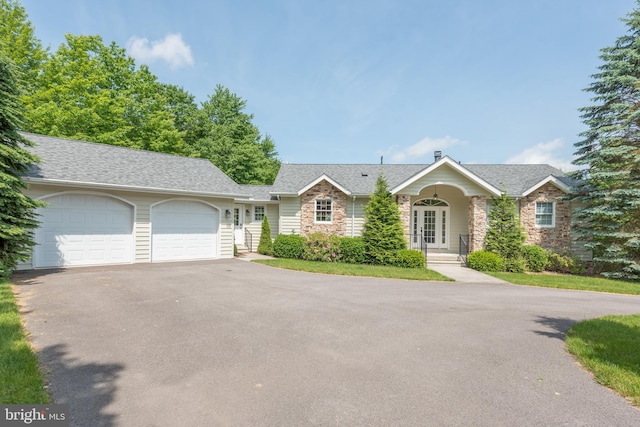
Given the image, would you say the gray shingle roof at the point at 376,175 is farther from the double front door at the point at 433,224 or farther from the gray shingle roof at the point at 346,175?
the double front door at the point at 433,224

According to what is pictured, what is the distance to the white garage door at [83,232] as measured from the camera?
10.6 metres

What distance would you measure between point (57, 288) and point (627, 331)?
1257 centimetres

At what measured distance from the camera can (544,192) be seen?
15586mm

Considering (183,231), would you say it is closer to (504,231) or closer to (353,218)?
(353,218)

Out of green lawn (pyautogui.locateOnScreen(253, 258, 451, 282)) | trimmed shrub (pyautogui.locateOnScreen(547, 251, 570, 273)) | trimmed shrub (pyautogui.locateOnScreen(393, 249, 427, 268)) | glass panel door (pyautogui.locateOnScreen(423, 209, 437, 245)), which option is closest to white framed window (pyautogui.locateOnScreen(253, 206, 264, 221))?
green lawn (pyautogui.locateOnScreen(253, 258, 451, 282))

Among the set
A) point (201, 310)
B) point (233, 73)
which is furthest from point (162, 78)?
point (201, 310)

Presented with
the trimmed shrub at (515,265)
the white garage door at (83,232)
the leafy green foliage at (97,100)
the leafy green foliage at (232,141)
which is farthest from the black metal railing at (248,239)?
the trimmed shrub at (515,265)

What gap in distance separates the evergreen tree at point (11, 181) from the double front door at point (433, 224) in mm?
16472

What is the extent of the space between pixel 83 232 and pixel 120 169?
299cm

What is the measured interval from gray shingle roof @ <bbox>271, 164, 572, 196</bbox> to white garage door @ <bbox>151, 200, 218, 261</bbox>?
4.49 metres

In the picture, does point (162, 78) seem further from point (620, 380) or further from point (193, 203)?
point (620, 380)

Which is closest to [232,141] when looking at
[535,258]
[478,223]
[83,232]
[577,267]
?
[83,232]

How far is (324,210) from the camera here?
17.0m

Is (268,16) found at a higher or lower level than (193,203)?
higher
